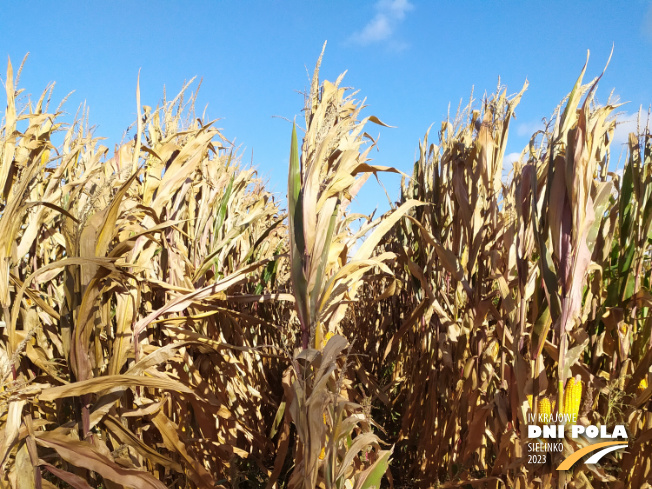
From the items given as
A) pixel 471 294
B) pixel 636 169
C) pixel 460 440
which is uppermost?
pixel 636 169

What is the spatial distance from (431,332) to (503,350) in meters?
0.79

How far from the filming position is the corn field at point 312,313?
1.35 m

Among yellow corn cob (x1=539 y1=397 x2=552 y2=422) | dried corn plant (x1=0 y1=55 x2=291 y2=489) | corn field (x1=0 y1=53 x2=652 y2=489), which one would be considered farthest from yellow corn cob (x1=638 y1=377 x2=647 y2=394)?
dried corn plant (x1=0 y1=55 x2=291 y2=489)

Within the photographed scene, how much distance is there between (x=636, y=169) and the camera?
7.13 ft

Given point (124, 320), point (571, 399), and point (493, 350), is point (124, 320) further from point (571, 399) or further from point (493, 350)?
point (493, 350)

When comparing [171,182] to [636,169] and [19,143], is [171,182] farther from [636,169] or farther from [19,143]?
[636,169]

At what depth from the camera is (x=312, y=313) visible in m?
1.64

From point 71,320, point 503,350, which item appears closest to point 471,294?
point 503,350

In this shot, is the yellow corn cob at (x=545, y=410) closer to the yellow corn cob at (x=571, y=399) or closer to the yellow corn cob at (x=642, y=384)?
the yellow corn cob at (x=571, y=399)

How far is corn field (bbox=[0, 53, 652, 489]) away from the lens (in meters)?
1.35

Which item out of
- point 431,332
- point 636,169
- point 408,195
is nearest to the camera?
point 636,169

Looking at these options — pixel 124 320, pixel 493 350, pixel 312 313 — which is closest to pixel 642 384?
pixel 493 350

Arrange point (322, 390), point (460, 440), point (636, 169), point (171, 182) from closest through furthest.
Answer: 1. point (322, 390)
2. point (171, 182)
3. point (636, 169)
4. point (460, 440)

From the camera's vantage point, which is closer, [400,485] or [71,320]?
[71,320]
